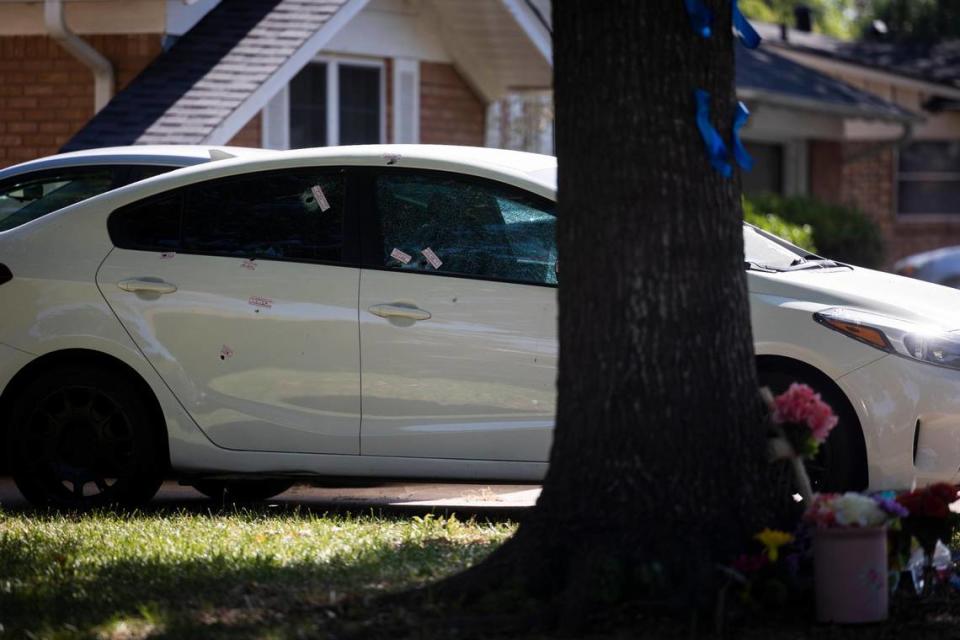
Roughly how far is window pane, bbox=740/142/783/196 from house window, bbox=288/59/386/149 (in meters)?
10.8

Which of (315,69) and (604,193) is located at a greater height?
(315,69)

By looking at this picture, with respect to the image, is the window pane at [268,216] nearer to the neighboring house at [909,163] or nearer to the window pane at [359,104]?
the window pane at [359,104]

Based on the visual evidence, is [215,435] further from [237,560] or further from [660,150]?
[660,150]

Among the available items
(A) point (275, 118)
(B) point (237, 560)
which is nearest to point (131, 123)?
(A) point (275, 118)

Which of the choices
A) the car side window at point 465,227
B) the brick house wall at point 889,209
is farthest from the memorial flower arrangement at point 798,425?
the brick house wall at point 889,209

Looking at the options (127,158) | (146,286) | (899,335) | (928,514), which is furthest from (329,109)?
(928,514)

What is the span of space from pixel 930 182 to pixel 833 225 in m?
7.63

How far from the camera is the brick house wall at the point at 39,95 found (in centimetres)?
1391

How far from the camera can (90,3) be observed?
13445 mm

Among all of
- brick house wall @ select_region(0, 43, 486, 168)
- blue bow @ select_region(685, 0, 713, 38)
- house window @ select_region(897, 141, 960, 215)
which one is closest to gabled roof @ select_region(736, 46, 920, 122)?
house window @ select_region(897, 141, 960, 215)

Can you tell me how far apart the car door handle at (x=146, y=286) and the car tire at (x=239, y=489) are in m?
1.33

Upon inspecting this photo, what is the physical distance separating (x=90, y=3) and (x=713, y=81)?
30.6 ft

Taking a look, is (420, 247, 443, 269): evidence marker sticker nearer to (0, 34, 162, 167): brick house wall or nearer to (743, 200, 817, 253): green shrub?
(0, 34, 162, 167): brick house wall

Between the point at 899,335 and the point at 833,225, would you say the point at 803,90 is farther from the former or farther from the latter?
the point at 899,335
